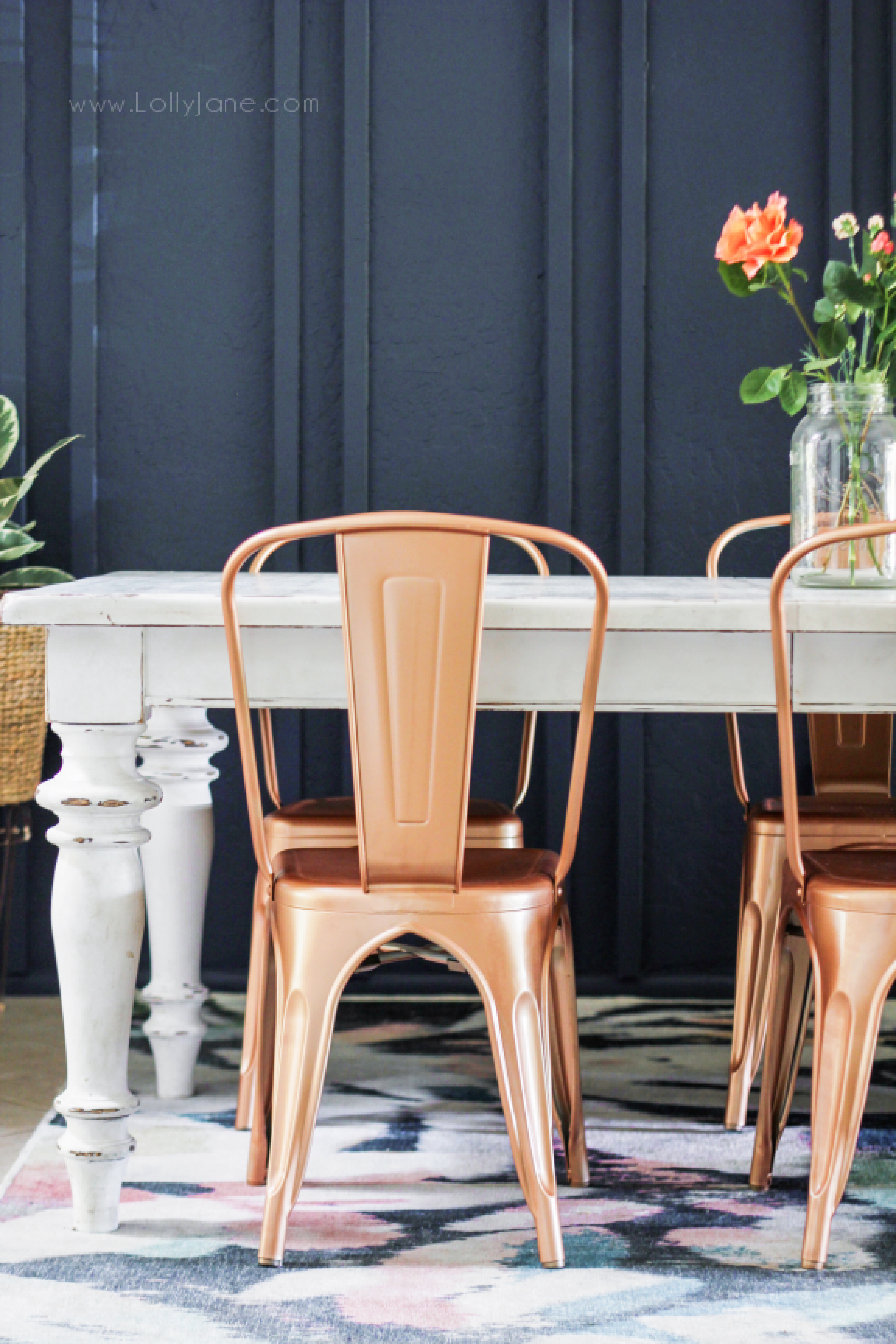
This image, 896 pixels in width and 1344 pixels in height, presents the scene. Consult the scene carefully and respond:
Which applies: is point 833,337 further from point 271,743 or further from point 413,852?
point 271,743

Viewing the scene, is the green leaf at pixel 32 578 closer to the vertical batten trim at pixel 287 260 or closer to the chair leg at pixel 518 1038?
the vertical batten trim at pixel 287 260

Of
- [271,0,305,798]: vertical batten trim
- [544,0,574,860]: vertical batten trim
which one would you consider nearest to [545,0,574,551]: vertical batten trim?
[544,0,574,860]: vertical batten trim

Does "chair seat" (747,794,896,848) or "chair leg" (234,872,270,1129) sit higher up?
"chair seat" (747,794,896,848)

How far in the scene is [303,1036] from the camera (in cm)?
145

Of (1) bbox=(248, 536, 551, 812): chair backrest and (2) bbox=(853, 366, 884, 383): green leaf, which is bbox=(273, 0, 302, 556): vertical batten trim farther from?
(2) bbox=(853, 366, 884, 383): green leaf

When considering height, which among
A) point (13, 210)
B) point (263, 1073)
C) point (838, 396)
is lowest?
point (263, 1073)

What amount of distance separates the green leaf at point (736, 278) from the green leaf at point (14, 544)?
1344 millimetres

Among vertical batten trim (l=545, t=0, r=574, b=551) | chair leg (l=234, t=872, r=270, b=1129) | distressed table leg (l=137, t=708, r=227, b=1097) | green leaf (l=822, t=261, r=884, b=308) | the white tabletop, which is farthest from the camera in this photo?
vertical batten trim (l=545, t=0, r=574, b=551)

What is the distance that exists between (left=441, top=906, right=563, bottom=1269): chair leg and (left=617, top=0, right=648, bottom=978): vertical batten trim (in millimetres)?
1272

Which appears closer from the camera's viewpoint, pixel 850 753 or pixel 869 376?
pixel 869 376

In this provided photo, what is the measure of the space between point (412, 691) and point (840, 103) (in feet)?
6.51

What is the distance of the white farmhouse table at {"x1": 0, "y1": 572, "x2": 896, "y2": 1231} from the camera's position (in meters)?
1.50

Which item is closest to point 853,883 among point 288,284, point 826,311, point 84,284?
point 826,311

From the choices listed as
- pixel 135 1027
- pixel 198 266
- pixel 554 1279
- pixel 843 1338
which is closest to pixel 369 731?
pixel 554 1279
